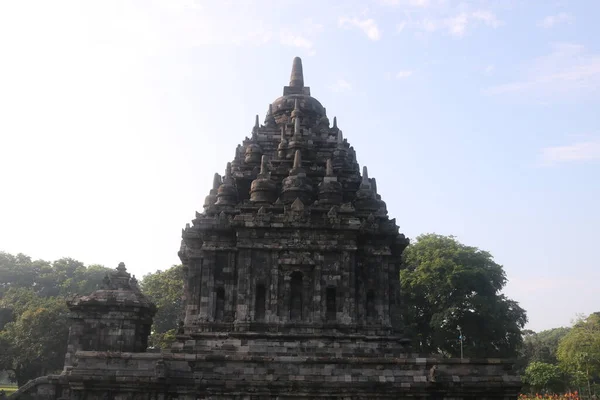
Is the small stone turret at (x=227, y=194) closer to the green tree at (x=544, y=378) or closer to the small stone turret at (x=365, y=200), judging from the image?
the small stone turret at (x=365, y=200)

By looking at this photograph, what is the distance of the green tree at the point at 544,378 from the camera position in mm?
42188

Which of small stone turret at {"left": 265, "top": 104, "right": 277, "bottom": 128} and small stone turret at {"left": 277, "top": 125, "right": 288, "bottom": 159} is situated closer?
small stone turret at {"left": 277, "top": 125, "right": 288, "bottom": 159}

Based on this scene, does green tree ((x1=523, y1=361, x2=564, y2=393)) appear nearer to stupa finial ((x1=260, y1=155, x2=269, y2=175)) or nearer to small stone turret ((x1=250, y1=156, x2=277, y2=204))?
small stone turret ((x1=250, y1=156, x2=277, y2=204))

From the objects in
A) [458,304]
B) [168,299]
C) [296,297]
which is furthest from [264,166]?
[168,299]

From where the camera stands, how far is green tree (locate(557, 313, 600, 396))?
42.5 meters

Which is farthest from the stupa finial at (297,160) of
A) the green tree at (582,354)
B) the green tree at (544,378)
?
the green tree at (582,354)

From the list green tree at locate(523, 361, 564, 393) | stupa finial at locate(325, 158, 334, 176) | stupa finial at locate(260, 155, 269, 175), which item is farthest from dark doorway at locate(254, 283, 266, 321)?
green tree at locate(523, 361, 564, 393)

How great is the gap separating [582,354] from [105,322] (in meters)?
37.7

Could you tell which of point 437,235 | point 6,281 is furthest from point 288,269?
point 6,281

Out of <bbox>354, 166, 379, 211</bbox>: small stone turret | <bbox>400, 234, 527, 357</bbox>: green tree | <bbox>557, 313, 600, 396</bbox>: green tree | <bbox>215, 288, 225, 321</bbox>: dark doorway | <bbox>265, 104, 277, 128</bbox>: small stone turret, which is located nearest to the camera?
<bbox>215, 288, 225, 321</bbox>: dark doorway

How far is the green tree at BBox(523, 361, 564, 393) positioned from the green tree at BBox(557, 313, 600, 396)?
4.06 ft

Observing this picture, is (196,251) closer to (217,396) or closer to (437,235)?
(217,396)

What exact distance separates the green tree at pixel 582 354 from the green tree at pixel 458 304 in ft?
19.6

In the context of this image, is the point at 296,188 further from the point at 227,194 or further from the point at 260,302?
the point at 260,302
